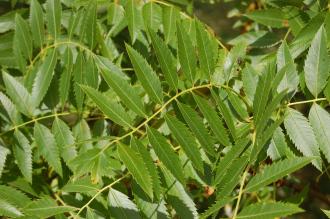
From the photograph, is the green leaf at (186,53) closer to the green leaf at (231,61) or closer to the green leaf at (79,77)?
the green leaf at (231,61)

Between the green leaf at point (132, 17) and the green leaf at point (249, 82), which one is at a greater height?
the green leaf at point (132, 17)

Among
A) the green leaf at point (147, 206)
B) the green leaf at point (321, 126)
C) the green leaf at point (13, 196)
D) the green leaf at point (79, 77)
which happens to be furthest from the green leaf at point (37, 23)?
the green leaf at point (321, 126)

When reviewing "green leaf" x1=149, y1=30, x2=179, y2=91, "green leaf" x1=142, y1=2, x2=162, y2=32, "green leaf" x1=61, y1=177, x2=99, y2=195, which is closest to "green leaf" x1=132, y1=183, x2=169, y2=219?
"green leaf" x1=61, y1=177, x2=99, y2=195

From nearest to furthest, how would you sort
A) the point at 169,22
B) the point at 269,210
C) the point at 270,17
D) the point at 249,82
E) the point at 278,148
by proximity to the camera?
the point at 269,210, the point at 278,148, the point at 249,82, the point at 169,22, the point at 270,17

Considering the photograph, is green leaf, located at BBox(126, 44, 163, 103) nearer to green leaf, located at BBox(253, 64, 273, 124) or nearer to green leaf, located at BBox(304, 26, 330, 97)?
green leaf, located at BBox(253, 64, 273, 124)

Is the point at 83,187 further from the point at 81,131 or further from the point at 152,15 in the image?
the point at 152,15

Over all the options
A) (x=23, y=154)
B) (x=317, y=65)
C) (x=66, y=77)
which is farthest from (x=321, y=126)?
(x=23, y=154)

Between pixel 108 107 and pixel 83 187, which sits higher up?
pixel 108 107
